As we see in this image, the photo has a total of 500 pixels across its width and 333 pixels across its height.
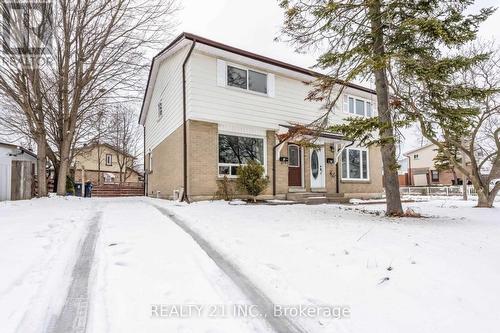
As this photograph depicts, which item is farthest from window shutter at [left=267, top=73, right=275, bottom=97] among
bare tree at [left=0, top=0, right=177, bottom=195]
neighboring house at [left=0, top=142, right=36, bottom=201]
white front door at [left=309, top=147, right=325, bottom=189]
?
neighboring house at [left=0, top=142, right=36, bottom=201]

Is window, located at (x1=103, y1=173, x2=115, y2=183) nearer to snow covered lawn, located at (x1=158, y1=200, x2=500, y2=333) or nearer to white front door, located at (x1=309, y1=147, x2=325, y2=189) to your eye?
white front door, located at (x1=309, y1=147, x2=325, y2=189)

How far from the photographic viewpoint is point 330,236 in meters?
4.58

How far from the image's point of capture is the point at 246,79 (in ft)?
38.9

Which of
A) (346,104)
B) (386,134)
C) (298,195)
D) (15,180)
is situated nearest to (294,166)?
(298,195)

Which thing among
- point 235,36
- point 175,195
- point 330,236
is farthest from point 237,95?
point 235,36

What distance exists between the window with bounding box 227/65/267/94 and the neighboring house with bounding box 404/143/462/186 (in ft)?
105

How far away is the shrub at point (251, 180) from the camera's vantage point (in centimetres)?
1038

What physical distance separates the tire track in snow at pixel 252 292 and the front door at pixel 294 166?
8.74m

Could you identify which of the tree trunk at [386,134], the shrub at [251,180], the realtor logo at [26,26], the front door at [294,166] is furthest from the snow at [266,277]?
the realtor logo at [26,26]

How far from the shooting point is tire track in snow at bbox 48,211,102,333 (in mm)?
2111

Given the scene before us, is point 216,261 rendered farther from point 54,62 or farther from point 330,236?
point 54,62

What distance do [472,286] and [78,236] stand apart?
17.0ft

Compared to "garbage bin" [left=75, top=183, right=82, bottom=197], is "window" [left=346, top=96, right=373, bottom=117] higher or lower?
higher

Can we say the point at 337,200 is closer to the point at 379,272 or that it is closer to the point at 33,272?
the point at 379,272
